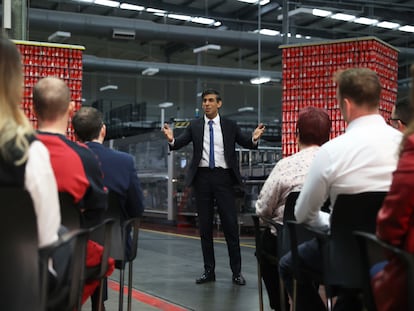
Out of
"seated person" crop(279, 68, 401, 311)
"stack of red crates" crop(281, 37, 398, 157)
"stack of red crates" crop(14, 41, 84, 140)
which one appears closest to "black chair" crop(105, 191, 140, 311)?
"seated person" crop(279, 68, 401, 311)

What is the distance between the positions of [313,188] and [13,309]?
4.04ft

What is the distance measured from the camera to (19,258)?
179 centimetres

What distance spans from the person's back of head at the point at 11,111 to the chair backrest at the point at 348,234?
1.17 meters

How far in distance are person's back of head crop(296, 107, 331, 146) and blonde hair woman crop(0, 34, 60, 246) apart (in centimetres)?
156

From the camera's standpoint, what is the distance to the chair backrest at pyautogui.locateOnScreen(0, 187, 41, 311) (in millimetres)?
1761

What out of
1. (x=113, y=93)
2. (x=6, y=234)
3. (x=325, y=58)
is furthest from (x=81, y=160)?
(x=113, y=93)

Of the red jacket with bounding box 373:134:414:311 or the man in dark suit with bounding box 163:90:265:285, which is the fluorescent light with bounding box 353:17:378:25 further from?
the red jacket with bounding box 373:134:414:311

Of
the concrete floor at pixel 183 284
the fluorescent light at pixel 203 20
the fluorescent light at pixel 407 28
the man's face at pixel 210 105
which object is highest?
the fluorescent light at pixel 203 20

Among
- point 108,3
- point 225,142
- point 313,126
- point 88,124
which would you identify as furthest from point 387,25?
point 88,124

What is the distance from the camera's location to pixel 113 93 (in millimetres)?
25172

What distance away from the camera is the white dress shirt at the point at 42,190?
1.83 meters

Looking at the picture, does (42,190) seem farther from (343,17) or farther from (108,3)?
(343,17)

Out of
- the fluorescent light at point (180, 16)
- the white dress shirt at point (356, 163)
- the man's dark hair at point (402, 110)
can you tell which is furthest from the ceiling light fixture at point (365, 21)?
the white dress shirt at point (356, 163)

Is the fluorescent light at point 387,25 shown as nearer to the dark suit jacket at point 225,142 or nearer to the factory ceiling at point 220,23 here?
the factory ceiling at point 220,23
